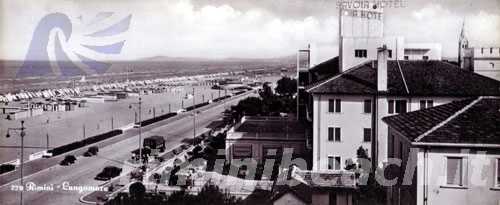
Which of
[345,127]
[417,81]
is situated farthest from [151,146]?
[417,81]

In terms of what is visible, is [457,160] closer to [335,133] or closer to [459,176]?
[459,176]

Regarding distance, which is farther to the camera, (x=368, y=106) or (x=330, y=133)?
(x=330, y=133)

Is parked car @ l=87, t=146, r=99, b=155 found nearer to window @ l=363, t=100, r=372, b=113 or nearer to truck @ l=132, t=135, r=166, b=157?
truck @ l=132, t=135, r=166, b=157

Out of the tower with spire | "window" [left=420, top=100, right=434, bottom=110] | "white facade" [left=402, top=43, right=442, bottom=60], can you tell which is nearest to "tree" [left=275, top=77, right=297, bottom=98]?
"white facade" [left=402, top=43, right=442, bottom=60]

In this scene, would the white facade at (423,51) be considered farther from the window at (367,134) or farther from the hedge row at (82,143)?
the hedge row at (82,143)

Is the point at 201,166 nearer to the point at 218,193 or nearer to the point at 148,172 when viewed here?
the point at 148,172

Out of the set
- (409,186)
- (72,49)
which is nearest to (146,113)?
(72,49)
